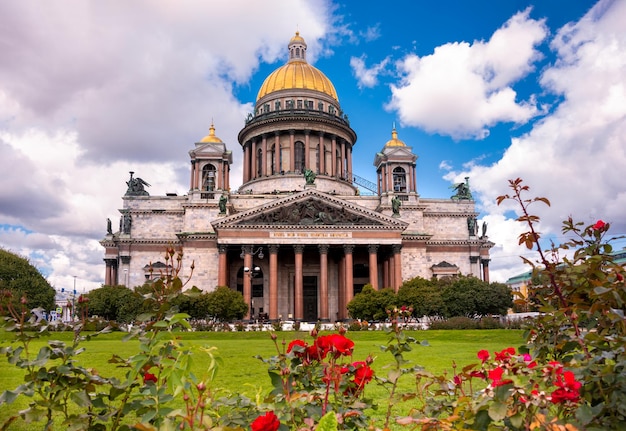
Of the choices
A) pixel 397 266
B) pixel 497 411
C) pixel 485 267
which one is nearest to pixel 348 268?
pixel 397 266

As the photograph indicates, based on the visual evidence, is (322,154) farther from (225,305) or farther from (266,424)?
(266,424)

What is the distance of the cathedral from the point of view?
168 feet

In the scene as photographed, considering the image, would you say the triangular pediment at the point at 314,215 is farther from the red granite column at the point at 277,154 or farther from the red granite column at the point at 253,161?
the red granite column at the point at 253,161

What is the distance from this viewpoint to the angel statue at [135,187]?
5903 centimetres

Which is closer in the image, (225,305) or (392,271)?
(225,305)

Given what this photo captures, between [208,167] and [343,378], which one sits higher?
[208,167]

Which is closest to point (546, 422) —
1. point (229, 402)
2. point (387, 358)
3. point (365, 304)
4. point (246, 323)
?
point (229, 402)

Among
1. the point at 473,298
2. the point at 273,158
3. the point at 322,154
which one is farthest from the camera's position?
the point at 273,158

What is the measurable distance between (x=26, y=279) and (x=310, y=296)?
3036cm

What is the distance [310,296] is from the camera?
57469 mm

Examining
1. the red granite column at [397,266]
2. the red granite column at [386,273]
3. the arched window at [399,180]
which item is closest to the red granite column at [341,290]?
the red granite column at [386,273]

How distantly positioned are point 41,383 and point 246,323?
146 feet

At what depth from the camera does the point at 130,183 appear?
196ft

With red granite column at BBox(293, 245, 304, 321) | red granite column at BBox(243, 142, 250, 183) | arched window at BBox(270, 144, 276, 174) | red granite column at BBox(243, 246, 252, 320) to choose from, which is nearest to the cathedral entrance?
red granite column at BBox(293, 245, 304, 321)
